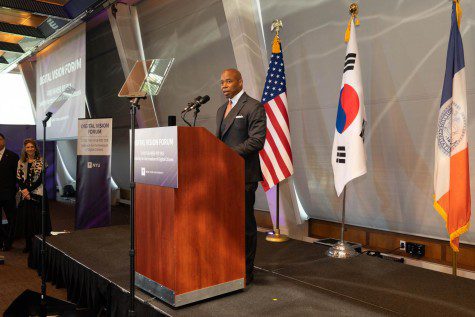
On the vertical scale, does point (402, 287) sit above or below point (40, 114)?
below

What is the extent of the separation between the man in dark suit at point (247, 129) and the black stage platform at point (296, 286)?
1.23 ft

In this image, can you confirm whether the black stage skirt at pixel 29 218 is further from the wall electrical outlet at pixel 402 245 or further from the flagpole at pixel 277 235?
the wall electrical outlet at pixel 402 245

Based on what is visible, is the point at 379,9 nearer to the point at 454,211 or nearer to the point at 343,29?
the point at 343,29

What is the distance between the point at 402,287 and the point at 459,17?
1.96 meters

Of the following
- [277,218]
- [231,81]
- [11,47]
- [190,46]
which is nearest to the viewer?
[231,81]

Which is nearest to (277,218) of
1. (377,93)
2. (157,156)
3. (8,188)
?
(377,93)

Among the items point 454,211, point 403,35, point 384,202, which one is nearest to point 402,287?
point 454,211

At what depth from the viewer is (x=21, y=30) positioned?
24.4ft

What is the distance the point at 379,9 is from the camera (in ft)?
12.6

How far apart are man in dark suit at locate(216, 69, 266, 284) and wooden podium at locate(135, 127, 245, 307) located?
171mm

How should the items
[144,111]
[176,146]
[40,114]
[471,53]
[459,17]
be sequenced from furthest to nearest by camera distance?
[40,114]
[144,111]
[471,53]
[459,17]
[176,146]

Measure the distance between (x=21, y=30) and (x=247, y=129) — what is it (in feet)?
20.9

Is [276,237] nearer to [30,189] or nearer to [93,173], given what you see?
[93,173]

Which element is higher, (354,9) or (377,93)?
(354,9)
